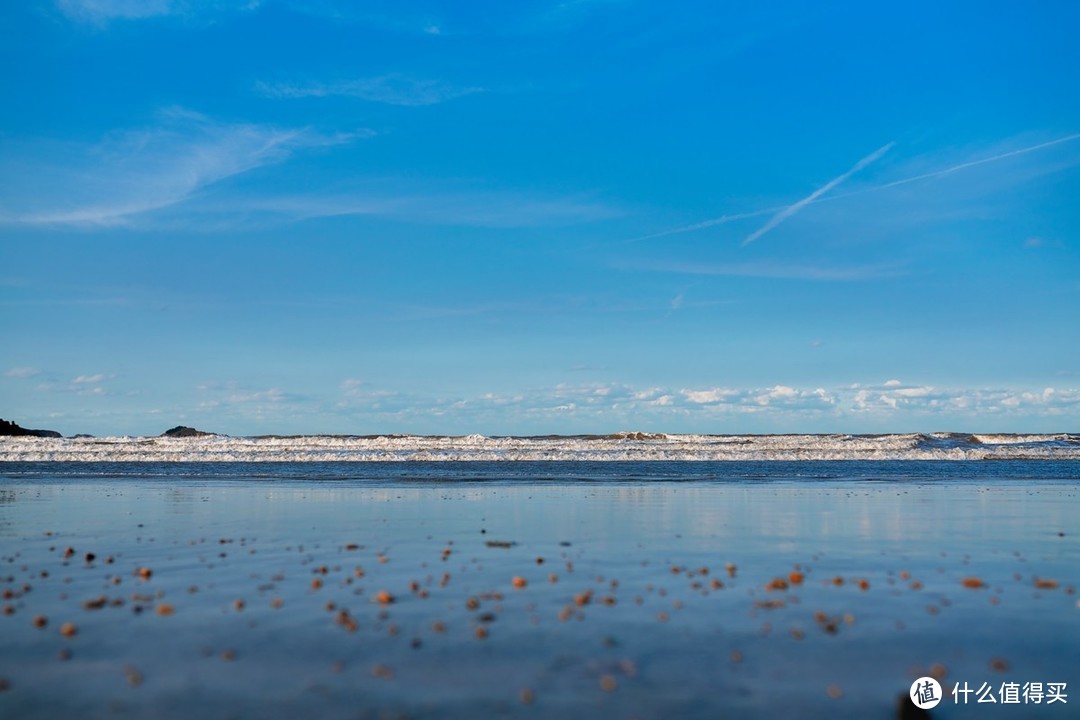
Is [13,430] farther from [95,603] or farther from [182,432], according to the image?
[95,603]

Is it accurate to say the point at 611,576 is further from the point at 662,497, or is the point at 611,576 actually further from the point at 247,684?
the point at 662,497

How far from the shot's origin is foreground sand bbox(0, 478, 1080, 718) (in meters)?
6.84

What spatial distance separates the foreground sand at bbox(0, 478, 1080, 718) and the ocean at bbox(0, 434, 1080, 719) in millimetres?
41

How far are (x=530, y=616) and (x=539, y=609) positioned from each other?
Result: 0.37m

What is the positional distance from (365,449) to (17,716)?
59059 millimetres

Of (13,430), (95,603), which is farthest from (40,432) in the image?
(95,603)

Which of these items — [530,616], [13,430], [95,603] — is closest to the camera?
[530,616]

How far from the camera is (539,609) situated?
390 inches

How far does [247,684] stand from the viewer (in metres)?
7.13

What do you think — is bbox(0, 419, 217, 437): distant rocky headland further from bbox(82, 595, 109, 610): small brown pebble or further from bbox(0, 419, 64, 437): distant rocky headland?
bbox(82, 595, 109, 610): small brown pebble

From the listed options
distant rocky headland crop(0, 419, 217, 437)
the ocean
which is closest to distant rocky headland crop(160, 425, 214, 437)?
distant rocky headland crop(0, 419, 217, 437)

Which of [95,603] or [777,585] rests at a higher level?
[777,585]

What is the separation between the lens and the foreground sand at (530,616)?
6.84 metres

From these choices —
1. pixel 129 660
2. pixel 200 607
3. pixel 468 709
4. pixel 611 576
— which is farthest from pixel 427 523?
pixel 468 709
